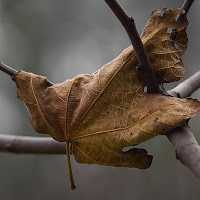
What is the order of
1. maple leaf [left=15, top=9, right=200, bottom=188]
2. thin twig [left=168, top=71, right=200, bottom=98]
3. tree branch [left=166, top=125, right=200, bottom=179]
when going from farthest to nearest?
thin twig [left=168, top=71, right=200, bottom=98] → maple leaf [left=15, top=9, right=200, bottom=188] → tree branch [left=166, top=125, right=200, bottom=179]

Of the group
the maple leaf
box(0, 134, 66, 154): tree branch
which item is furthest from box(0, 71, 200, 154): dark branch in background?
the maple leaf

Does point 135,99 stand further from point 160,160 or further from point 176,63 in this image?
point 160,160

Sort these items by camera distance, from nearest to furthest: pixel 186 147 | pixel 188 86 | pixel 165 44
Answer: pixel 186 147 → pixel 165 44 → pixel 188 86

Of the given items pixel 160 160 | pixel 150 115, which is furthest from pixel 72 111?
pixel 160 160

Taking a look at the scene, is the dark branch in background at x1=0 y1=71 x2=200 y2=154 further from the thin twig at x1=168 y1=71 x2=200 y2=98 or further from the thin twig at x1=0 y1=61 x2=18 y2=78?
the thin twig at x1=0 y1=61 x2=18 y2=78

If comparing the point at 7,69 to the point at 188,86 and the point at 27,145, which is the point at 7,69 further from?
the point at 188,86

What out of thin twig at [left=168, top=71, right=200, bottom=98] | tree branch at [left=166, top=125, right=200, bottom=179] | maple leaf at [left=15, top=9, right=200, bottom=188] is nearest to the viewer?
tree branch at [left=166, top=125, right=200, bottom=179]

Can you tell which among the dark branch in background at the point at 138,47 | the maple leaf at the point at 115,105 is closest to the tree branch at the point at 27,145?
the maple leaf at the point at 115,105

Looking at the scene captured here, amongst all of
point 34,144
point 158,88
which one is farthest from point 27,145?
point 158,88
